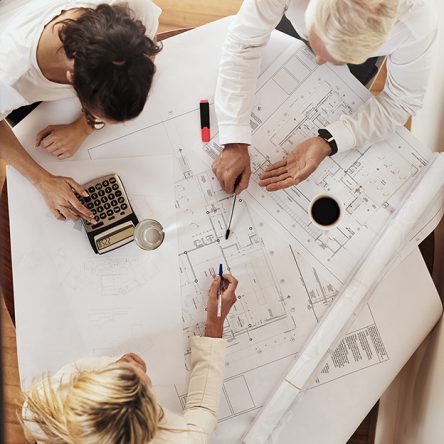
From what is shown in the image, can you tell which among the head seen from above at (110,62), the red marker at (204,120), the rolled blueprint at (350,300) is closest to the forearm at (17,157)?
the head seen from above at (110,62)

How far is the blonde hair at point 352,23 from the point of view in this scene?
3.23ft

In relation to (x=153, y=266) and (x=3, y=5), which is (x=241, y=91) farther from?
(x=3, y=5)

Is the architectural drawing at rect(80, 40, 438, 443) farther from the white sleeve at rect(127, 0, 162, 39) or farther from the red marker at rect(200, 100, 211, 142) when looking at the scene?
the white sleeve at rect(127, 0, 162, 39)

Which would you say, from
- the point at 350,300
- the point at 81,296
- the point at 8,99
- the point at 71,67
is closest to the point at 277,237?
the point at 350,300

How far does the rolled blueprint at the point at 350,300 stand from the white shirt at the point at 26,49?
835 millimetres

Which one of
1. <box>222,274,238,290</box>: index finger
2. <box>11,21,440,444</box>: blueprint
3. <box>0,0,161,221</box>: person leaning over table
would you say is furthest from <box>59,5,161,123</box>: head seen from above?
<box>222,274,238,290</box>: index finger

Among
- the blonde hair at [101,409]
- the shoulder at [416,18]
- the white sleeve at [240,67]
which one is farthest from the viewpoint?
the white sleeve at [240,67]

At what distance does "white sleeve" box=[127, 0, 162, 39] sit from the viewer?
4.08 ft

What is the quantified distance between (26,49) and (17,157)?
0.25 metres

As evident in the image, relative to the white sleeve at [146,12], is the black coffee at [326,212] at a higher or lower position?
lower

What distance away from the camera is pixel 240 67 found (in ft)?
4.11

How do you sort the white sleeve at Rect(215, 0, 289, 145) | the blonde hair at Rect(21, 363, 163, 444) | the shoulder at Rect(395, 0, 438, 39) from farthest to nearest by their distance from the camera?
1. the white sleeve at Rect(215, 0, 289, 145)
2. the shoulder at Rect(395, 0, 438, 39)
3. the blonde hair at Rect(21, 363, 163, 444)

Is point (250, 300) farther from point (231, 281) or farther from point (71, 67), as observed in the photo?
point (71, 67)

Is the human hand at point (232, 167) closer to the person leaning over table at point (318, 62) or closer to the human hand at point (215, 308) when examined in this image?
the person leaning over table at point (318, 62)
